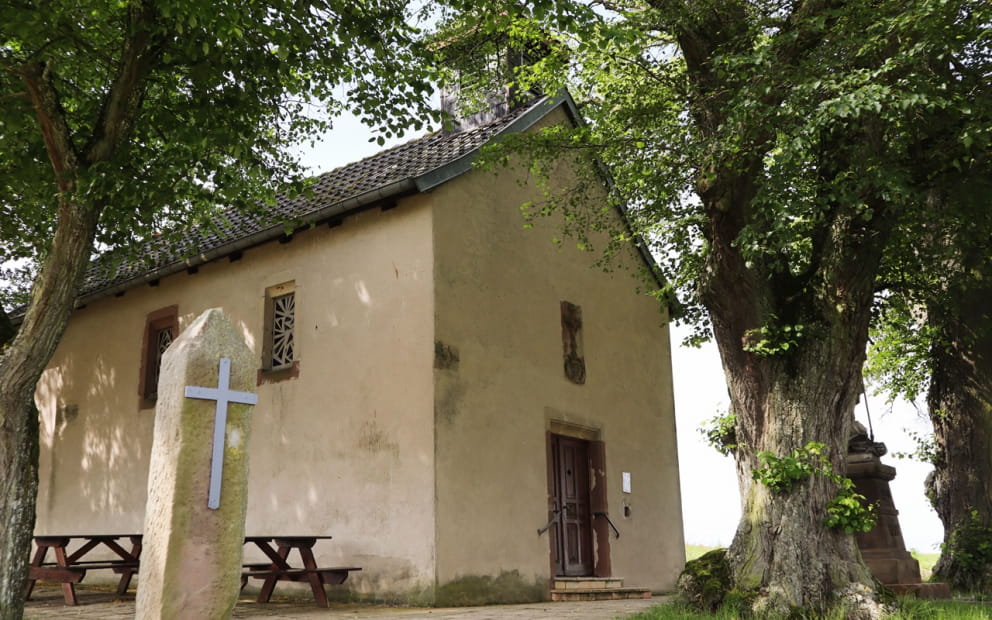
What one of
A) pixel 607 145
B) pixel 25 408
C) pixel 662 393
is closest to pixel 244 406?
pixel 25 408

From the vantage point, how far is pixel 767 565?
26.7 ft

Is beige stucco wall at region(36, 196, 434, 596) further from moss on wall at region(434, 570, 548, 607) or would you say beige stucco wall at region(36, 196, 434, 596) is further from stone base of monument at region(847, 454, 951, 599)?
stone base of monument at region(847, 454, 951, 599)

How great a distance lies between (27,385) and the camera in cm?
820

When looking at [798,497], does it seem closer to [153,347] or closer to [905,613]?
[905,613]

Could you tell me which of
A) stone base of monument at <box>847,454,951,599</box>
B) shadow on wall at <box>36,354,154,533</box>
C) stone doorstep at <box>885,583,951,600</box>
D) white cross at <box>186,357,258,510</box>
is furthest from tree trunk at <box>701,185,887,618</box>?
shadow on wall at <box>36,354,154,533</box>

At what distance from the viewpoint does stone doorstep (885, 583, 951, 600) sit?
9906 millimetres

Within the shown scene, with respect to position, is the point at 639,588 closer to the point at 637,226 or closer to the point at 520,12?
the point at 637,226

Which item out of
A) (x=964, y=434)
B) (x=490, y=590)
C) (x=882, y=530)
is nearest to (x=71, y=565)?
(x=490, y=590)

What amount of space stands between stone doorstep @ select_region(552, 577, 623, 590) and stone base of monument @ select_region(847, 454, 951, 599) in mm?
3262

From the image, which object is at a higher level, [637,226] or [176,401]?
[637,226]

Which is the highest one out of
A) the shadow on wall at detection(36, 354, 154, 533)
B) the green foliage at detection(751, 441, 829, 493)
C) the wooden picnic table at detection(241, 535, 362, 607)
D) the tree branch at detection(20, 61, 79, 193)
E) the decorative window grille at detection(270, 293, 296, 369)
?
the tree branch at detection(20, 61, 79, 193)

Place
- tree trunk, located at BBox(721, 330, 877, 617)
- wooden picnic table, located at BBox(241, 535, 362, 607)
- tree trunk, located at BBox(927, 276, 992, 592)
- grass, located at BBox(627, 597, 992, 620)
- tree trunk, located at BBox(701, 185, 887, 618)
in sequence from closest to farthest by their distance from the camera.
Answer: grass, located at BBox(627, 597, 992, 620) → tree trunk, located at BBox(721, 330, 877, 617) → tree trunk, located at BBox(701, 185, 887, 618) → wooden picnic table, located at BBox(241, 535, 362, 607) → tree trunk, located at BBox(927, 276, 992, 592)

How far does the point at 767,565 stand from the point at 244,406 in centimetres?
501

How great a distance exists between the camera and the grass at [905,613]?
751cm
